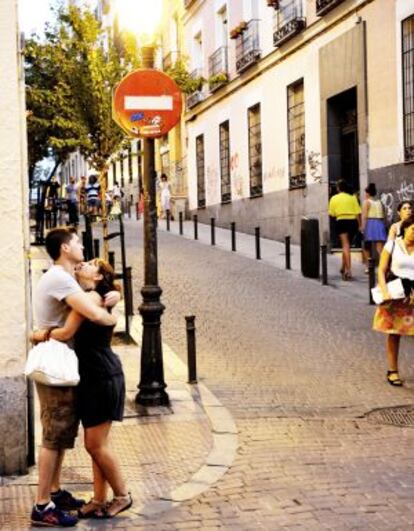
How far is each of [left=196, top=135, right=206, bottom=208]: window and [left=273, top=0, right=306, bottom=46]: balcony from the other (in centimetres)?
873

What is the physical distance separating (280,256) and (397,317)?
11.0 meters

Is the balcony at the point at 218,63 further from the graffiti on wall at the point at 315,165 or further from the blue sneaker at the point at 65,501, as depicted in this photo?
the blue sneaker at the point at 65,501

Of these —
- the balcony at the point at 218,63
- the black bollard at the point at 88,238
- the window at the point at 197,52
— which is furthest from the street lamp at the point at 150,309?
the window at the point at 197,52

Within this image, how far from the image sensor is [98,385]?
5070 millimetres

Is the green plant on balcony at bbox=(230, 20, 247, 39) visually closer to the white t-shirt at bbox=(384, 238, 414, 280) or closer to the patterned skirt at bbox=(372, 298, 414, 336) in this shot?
the white t-shirt at bbox=(384, 238, 414, 280)

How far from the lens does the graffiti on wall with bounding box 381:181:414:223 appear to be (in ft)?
52.5

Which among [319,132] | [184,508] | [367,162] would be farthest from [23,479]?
[319,132]

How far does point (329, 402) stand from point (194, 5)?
25531 mm

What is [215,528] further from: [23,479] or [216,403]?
[216,403]

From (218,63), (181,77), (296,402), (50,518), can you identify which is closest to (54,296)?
(50,518)

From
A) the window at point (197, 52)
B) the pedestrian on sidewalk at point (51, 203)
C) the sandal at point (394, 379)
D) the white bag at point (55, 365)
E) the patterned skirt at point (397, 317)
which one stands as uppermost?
the window at point (197, 52)

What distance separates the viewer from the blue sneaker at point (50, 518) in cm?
501

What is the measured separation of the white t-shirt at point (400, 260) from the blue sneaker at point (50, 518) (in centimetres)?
474

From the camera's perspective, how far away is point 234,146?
26984 millimetres
